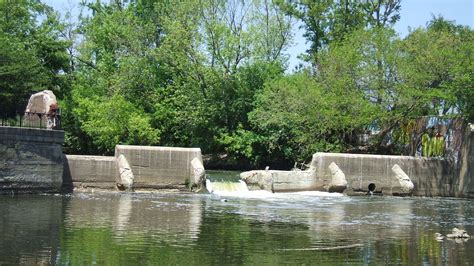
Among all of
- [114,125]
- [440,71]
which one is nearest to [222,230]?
[440,71]

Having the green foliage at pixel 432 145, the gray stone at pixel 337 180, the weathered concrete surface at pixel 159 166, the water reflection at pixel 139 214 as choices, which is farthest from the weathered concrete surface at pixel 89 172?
the green foliage at pixel 432 145

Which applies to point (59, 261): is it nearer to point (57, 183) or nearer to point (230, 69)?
point (57, 183)

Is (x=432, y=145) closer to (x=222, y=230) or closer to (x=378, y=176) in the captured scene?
(x=378, y=176)

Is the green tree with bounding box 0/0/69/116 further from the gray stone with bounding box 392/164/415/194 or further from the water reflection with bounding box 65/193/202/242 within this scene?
the gray stone with bounding box 392/164/415/194

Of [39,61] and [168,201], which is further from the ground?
[39,61]

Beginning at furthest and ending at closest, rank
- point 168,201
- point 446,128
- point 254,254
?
point 446,128 < point 168,201 < point 254,254

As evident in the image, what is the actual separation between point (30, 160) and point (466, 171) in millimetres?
19752

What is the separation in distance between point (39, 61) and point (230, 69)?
1216 cm

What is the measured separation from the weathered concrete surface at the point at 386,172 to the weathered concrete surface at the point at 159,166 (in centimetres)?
583

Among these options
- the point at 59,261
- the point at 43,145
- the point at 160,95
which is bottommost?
the point at 59,261

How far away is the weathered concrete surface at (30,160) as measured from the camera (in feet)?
84.3

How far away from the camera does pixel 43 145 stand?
26.8 meters

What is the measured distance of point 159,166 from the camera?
2944 centimetres

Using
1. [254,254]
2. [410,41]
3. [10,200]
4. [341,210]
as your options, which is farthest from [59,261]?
[410,41]
